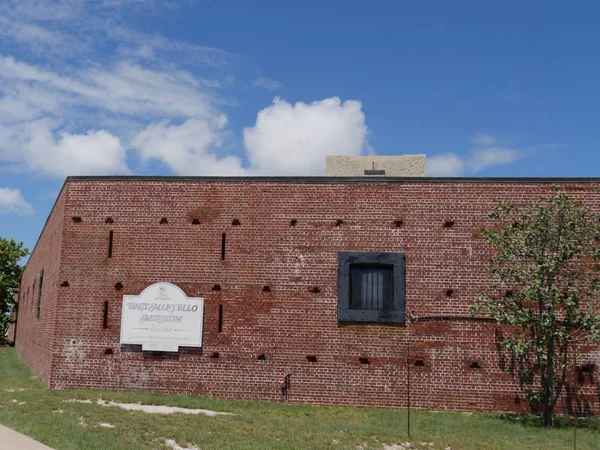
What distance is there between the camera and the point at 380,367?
48.7 feet

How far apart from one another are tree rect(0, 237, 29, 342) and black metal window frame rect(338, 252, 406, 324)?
1114 inches

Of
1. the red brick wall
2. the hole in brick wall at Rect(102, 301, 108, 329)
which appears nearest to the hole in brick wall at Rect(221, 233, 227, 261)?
the hole in brick wall at Rect(102, 301, 108, 329)

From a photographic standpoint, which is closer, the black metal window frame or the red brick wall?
the black metal window frame

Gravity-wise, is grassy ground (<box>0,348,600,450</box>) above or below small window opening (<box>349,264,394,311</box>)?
below

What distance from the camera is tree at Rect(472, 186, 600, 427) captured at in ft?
42.7

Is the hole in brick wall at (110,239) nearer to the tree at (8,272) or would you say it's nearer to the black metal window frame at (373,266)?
the black metal window frame at (373,266)

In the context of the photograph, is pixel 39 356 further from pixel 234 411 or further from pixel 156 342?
pixel 234 411

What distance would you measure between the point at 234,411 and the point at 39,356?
27.8ft

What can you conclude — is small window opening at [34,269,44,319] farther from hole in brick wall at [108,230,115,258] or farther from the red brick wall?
hole in brick wall at [108,230,115,258]

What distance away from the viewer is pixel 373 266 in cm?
1527

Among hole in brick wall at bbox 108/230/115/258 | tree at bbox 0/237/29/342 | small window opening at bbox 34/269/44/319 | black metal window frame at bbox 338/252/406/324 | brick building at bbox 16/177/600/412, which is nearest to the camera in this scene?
brick building at bbox 16/177/600/412

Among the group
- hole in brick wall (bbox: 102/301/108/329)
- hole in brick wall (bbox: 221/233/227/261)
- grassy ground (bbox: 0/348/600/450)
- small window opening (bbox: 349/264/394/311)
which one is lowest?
grassy ground (bbox: 0/348/600/450)

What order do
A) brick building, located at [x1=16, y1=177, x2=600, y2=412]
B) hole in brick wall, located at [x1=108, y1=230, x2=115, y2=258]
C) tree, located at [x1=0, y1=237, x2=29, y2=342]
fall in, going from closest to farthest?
brick building, located at [x1=16, y1=177, x2=600, y2=412] < hole in brick wall, located at [x1=108, y1=230, x2=115, y2=258] < tree, located at [x1=0, y1=237, x2=29, y2=342]

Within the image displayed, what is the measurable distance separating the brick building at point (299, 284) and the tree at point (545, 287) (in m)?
0.55
